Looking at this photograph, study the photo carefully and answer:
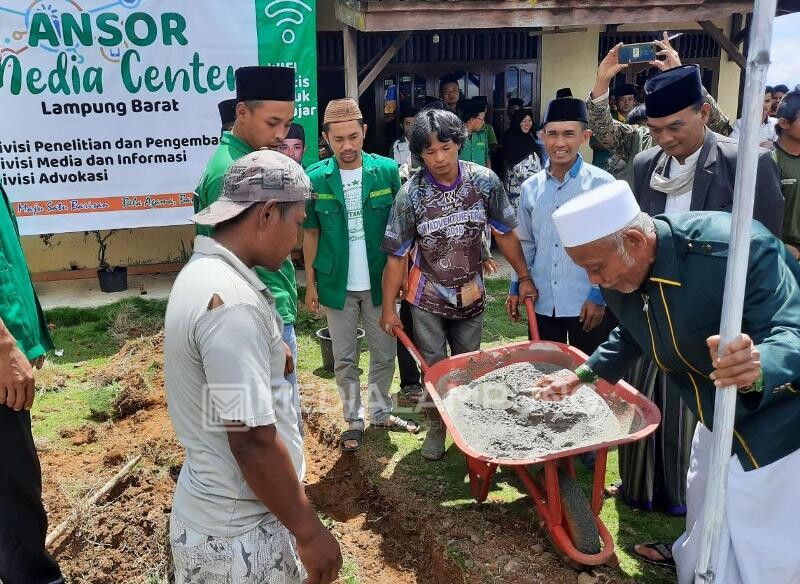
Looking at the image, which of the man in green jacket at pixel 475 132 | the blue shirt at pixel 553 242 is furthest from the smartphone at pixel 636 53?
the man in green jacket at pixel 475 132

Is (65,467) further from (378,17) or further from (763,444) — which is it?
(378,17)

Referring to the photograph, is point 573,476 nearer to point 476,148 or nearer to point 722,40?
point 476,148

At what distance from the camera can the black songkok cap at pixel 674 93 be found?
3199 mm

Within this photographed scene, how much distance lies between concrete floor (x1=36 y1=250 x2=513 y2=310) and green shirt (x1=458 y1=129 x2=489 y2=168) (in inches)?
53.5

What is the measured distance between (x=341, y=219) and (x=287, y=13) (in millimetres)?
3833

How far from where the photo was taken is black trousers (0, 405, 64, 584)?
108 inches

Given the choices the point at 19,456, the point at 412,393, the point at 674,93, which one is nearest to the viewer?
the point at 19,456

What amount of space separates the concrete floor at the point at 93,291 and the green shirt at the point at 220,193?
4.39 m

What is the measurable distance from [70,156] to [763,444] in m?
6.85

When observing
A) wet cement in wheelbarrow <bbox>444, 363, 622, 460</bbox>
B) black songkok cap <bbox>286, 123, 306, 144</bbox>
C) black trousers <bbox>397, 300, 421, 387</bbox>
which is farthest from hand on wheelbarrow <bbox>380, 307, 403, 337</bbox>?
black songkok cap <bbox>286, 123, 306, 144</bbox>

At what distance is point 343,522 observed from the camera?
3.84 meters

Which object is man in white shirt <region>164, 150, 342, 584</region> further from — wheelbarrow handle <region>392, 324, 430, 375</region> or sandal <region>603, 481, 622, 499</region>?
sandal <region>603, 481, 622, 499</region>

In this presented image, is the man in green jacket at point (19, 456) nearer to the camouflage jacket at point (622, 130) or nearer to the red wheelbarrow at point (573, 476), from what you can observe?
the red wheelbarrow at point (573, 476)

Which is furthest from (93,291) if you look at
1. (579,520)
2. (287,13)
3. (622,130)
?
(579,520)
